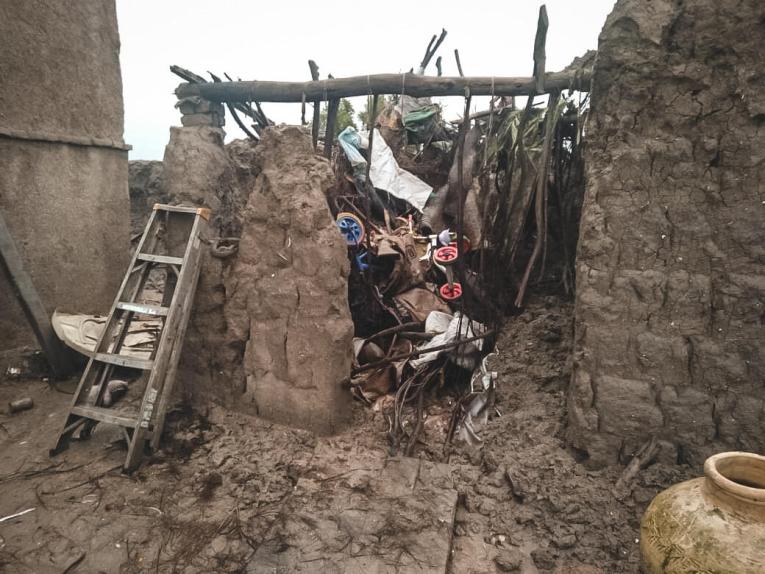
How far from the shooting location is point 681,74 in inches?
86.8

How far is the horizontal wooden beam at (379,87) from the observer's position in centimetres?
371

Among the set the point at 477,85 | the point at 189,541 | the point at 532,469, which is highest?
the point at 477,85

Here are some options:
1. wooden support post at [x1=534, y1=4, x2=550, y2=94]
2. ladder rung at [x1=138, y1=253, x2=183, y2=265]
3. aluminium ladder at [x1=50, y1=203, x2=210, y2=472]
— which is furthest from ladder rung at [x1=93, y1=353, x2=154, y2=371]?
wooden support post at [x1=534, y1=4, x2=550, y2=94]

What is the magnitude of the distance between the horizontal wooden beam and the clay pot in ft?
9.43

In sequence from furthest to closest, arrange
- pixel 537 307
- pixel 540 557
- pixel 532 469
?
1. pixel 537 307
2. pixel 532 469
3. pixel 540 557

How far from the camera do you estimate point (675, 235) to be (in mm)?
2260

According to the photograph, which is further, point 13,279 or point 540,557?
point 13,279

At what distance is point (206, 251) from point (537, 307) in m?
2.50

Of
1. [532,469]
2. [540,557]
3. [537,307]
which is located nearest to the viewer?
[540,557]

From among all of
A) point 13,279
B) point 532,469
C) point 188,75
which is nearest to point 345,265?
point 532,469

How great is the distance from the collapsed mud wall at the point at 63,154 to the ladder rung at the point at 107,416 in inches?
63.0

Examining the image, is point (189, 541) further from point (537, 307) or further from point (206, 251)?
point (537, 307)

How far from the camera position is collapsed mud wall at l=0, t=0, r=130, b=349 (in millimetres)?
3711

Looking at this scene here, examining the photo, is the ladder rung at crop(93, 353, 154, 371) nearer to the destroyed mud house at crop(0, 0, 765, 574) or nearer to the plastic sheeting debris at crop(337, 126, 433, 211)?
the destroyed mud house at crop(0, 0, 765, 574)
